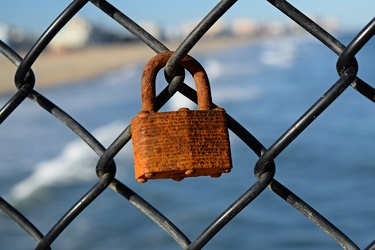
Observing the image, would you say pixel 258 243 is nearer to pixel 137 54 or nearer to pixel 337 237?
pixel 337 237

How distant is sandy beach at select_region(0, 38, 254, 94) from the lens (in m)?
24.3

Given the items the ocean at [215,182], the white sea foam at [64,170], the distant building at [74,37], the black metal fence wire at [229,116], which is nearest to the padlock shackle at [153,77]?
the black metal fence wire at [229,116]

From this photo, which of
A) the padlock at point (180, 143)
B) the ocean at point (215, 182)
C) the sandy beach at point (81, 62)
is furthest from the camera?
the sandy beach at point (81, 62)

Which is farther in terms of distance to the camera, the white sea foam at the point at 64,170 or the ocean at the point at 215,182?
the white sea foam at the point at 64,170

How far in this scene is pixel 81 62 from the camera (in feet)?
105

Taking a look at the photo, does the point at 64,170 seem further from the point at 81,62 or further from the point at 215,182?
the point at 81,62

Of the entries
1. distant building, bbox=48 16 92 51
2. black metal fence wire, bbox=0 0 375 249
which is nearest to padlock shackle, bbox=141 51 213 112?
black metal fence wire, bbox=0 0 375 249

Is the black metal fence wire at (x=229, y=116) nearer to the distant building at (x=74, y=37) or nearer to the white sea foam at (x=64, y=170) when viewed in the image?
the white sea foam at (x=64, y=170)

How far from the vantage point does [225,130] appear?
0.96 meters

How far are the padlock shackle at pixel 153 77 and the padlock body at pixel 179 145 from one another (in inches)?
0.9

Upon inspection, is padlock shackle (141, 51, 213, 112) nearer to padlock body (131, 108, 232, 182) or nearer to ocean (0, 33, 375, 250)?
padlock body (131, 108, 232, 182)

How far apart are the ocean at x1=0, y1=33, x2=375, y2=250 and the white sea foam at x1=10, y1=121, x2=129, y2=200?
20 millimetres

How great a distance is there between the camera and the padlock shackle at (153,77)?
98 centimetres

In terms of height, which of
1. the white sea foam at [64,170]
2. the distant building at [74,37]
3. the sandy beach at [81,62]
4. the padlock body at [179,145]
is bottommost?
the distant building at [74,37]
